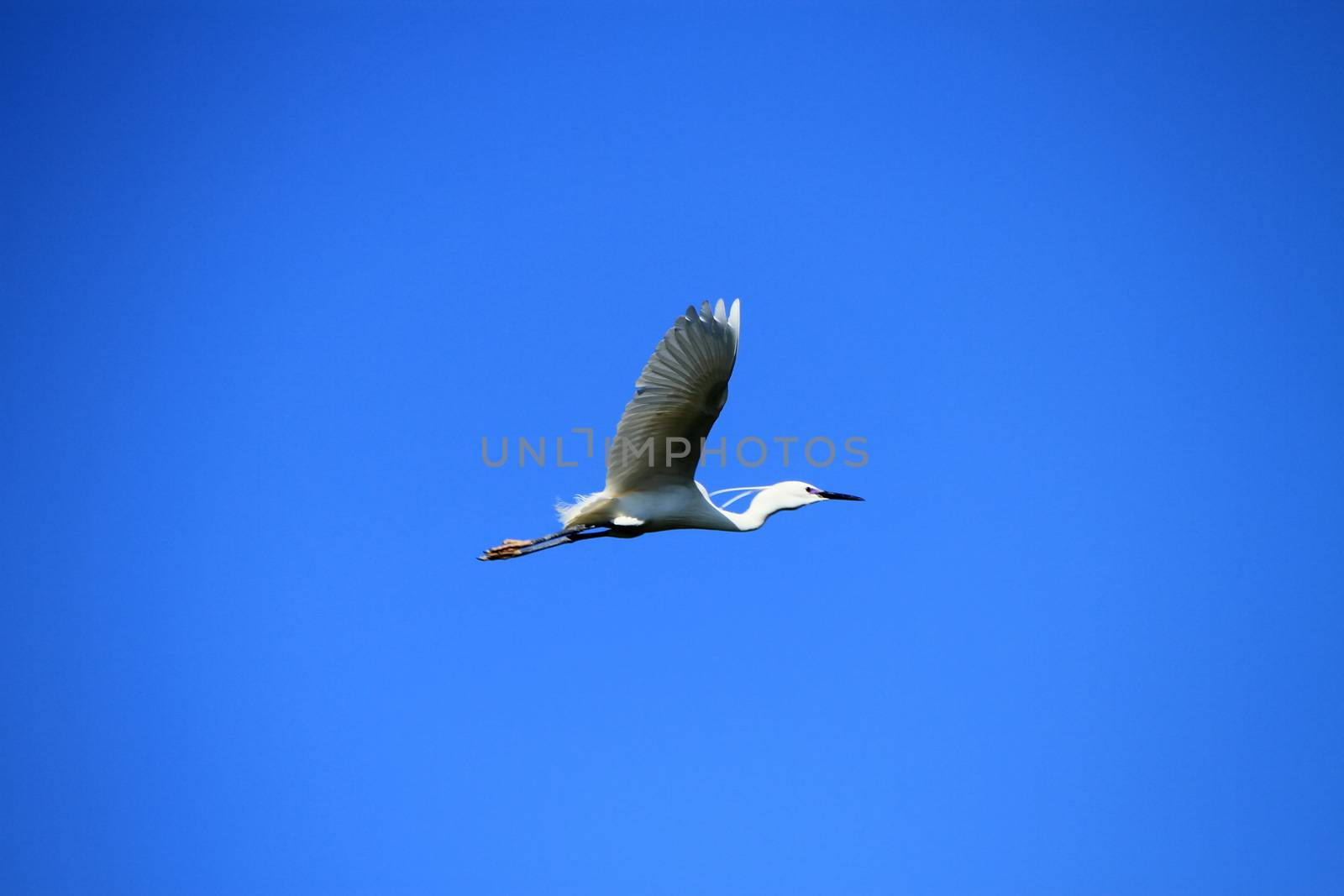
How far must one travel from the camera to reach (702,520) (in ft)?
45.6

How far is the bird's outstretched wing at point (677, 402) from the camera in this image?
37.5 feet

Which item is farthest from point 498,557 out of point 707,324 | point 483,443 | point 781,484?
point 707,324

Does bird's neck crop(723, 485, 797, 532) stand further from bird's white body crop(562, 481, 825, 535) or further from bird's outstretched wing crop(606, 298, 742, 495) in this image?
bird's outstretched wing crop(606, 298, 742, 495)

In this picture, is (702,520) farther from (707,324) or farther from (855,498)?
(707,324)

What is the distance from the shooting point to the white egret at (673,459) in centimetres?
1152

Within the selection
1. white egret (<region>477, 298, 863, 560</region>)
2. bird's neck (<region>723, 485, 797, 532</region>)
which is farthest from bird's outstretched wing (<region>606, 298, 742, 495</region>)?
bird's neck (<region>723, 485, 797, 532</region>)

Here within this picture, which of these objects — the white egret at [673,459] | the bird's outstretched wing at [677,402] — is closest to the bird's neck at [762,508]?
the white egret at [673,459]

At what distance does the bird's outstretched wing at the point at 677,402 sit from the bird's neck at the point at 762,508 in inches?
45.4

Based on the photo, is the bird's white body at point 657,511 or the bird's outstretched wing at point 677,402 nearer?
the bird's outstretched wing at point 677,402

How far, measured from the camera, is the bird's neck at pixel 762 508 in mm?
14249

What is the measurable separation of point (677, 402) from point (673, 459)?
1000 mm

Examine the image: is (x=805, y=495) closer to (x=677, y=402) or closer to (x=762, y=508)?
(x=762, y=508)

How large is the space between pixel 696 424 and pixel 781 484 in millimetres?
2427

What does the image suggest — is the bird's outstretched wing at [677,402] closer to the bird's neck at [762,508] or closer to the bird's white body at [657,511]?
the bird's white body at [657,511]
